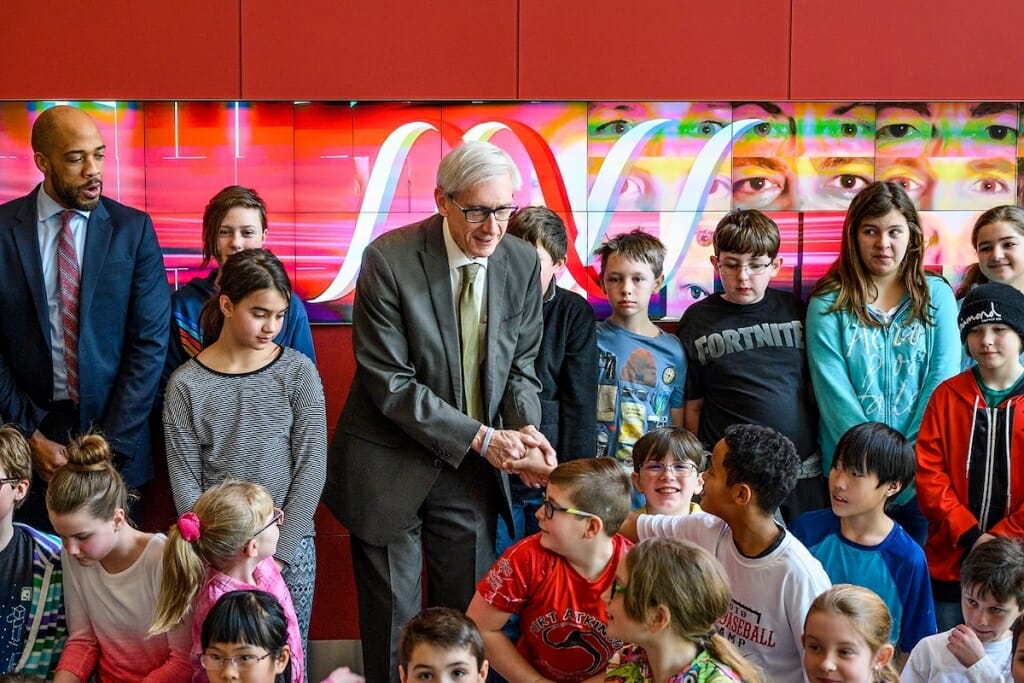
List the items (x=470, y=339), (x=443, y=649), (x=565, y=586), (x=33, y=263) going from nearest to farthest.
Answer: (x=443, y=649) < (x=565, y=586) < (x=470, y=339) < (x=33, y=263)

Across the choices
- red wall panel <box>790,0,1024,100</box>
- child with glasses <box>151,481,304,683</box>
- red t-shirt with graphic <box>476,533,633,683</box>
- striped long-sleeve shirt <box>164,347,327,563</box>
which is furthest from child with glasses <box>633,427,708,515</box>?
red wall panel <box>790,0,1024,100</box>

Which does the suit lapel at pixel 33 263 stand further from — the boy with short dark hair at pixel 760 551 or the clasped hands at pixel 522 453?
the boy with short dark hair at pixel 760 551

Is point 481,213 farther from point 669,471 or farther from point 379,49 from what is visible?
point 379,49

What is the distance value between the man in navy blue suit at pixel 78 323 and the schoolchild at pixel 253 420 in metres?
0.29

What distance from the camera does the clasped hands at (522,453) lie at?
9.63ft

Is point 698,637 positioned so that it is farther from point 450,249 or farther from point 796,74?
point 796,74

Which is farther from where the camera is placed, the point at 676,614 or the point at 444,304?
the point at 444,304

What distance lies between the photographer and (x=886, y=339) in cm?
348

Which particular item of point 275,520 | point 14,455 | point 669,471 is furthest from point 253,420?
point 669,471

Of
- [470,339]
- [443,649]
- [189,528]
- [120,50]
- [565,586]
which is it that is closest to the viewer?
[443,649]

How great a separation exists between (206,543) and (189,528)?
3.6 inches

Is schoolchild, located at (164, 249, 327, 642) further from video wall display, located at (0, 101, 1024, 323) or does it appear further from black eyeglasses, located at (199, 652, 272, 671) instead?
video wall display, located at (0, 101, 1024, 323)

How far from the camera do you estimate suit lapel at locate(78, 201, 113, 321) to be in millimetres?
3396

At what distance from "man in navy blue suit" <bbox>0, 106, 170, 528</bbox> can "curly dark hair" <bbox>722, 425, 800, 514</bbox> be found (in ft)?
5.43
